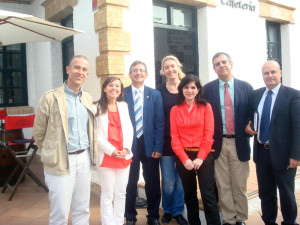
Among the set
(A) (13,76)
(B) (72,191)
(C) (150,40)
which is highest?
(C) (150,40)

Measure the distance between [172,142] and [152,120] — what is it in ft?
1.26

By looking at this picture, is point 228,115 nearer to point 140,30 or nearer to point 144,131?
point 144,131

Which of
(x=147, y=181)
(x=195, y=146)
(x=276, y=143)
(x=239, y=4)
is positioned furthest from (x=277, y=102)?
(x=239, y=4)

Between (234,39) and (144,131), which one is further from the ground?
(234,39)

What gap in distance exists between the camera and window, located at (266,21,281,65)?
6766mm

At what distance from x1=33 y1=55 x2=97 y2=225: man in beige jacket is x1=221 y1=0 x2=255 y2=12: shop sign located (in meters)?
3.78

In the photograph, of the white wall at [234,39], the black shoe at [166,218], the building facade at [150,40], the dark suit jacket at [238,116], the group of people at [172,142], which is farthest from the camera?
the white wall at [234,39]

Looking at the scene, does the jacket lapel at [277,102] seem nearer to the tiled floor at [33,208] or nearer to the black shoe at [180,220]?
the tiled floor at [33,208]

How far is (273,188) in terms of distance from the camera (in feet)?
9.93

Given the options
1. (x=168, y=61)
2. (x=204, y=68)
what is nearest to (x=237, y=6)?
(x=204, y=68)

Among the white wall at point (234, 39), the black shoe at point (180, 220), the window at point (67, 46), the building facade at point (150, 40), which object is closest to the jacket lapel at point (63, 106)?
the building facade at point (150, 40)

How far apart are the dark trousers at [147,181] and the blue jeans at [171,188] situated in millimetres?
82

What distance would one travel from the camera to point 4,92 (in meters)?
6.70

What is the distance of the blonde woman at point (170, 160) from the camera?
334cm
